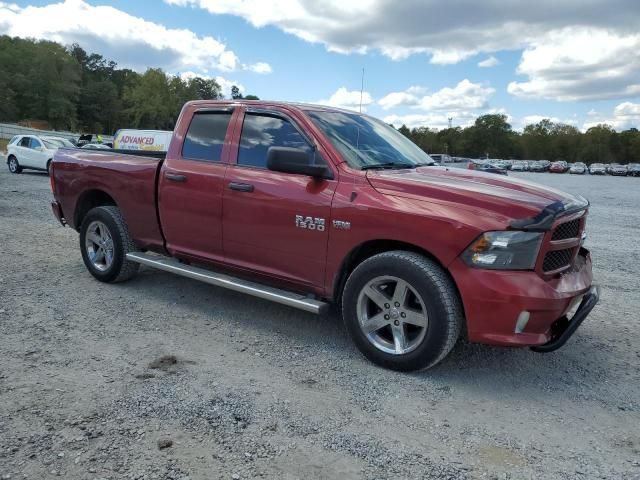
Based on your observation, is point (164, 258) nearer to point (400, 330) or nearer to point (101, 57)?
point (400, 330)

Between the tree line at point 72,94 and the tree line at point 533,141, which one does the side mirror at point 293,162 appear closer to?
the tree line at point 72,94

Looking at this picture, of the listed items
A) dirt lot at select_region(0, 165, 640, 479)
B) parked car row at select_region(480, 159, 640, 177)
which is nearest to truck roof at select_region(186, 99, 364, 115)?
dirt lot at select_region(0, 165, 640, 479)

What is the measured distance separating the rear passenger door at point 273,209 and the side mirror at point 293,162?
13cm

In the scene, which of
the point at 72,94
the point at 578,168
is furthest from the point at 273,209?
the point at 72,94

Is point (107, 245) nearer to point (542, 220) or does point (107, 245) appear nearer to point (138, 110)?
point (542, 220)

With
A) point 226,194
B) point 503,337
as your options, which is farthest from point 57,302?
point 503,337

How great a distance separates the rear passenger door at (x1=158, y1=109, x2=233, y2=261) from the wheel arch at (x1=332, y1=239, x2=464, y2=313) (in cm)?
123

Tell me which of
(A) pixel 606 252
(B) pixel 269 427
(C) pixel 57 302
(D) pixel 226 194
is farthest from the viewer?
(A) pixel 606 252

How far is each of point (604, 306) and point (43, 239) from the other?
7694 millimetres

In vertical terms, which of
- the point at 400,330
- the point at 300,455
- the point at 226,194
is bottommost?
the point at 300,455

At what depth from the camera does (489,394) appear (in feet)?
12.0

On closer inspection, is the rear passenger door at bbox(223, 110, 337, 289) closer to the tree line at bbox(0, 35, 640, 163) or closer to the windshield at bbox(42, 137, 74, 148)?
the windshield at bbox(42, 137, 74, 148)

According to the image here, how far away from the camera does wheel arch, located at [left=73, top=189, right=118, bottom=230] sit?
6.10 m

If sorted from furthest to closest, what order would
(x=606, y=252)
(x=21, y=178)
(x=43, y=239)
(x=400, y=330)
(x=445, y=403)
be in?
(x=21, y=178) < (x=606, y=252) < (x=43, y=239) < (x=400, y=330) < (x=445, y=403)
